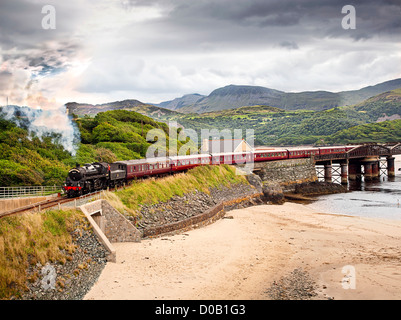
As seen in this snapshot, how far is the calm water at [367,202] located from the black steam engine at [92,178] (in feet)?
73.8

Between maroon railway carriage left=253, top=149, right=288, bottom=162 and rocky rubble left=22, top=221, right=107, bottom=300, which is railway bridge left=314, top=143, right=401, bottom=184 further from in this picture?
rocky rubble left=22, top=221, right=107, bottom=300

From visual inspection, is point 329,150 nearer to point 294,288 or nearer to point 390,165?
point 390,165

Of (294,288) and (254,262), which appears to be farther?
(254,262)

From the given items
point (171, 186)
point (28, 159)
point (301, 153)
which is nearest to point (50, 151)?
point (28, 159)

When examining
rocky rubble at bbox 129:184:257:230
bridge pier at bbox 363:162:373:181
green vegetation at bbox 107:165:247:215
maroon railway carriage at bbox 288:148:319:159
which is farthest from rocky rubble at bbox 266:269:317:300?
bridge pier at bbox 363:162:373:181

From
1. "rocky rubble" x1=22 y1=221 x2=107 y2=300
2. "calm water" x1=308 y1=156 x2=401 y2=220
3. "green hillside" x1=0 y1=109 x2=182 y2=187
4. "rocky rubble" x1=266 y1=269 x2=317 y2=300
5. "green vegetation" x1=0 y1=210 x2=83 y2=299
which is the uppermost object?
"green hillside" x1=0 y1=109 x2=182 y2=187

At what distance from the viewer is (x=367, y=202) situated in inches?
1875

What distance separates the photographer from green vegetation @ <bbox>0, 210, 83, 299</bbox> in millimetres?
14547

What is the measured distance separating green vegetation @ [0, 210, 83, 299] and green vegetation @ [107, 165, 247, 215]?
585cm

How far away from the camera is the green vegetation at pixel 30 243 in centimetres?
1455

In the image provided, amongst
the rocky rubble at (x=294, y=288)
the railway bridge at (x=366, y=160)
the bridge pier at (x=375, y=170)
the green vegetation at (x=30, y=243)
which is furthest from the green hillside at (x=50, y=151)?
the bridge pier at (x=375, y=170)

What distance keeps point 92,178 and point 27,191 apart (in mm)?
5475
